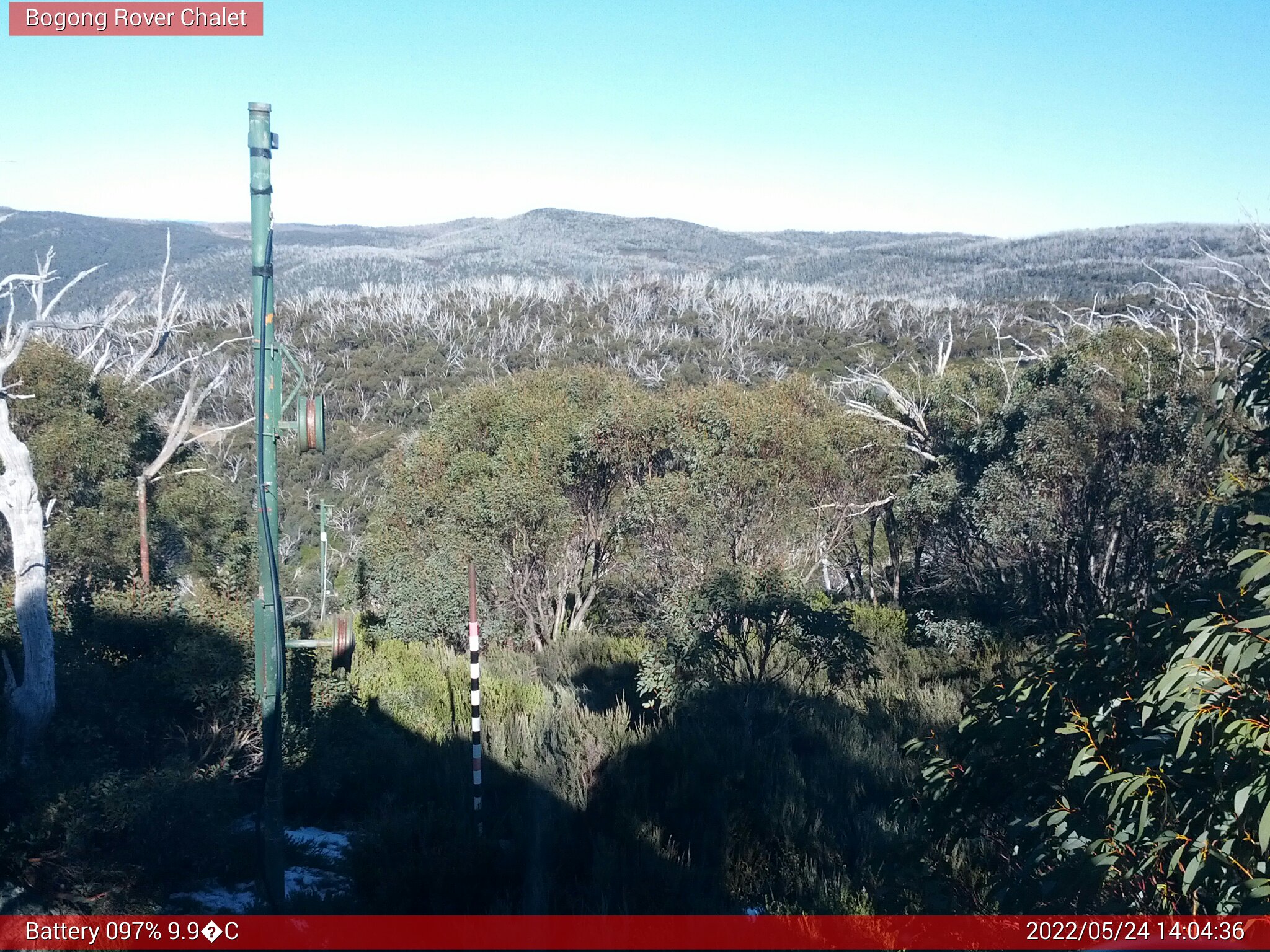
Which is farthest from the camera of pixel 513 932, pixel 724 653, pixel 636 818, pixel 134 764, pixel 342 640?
pixel 724 653

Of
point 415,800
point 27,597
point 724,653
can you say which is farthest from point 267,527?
point 724,653

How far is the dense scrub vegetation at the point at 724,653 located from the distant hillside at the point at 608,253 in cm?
2725

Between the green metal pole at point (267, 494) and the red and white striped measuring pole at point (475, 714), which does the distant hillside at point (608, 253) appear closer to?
the red and white striped measuring pole at point (475, 714)

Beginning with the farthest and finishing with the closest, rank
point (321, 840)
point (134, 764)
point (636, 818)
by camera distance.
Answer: point (134, 764), point (321, 840), point (636, 818)

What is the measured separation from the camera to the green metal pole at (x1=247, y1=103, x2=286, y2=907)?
4262 millimetres

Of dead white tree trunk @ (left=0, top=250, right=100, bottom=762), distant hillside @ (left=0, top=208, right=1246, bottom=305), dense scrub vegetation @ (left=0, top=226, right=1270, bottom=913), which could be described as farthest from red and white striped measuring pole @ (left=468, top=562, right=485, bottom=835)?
distant hillside @ (left=0, top=208, right=1246, bottom=305)

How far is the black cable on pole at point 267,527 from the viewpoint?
4.24 m

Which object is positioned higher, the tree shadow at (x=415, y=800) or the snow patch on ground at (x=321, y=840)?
the tree shadow at (x=415, y=800)

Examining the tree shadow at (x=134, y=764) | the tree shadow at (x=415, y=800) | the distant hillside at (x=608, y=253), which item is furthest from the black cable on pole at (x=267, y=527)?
the distant hillside at (x=608, y=253)

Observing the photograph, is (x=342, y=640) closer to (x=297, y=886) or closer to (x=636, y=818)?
(x=297, y=886)

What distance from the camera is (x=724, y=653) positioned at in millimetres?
8797

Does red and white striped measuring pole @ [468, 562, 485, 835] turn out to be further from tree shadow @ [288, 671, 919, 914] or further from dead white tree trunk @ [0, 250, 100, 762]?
dead white tree trunk @ [0, 250, 100, 762]

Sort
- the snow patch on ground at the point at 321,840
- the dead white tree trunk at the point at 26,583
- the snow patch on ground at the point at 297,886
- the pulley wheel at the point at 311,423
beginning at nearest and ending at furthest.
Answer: the pulley wheel at the point at 311,423, the snow patch on ground at the point at 297,886, the snow patch on ground at the point at 321,840, the dead white tree trunk at the point at 26,583

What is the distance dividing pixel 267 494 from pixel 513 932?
2.28m
